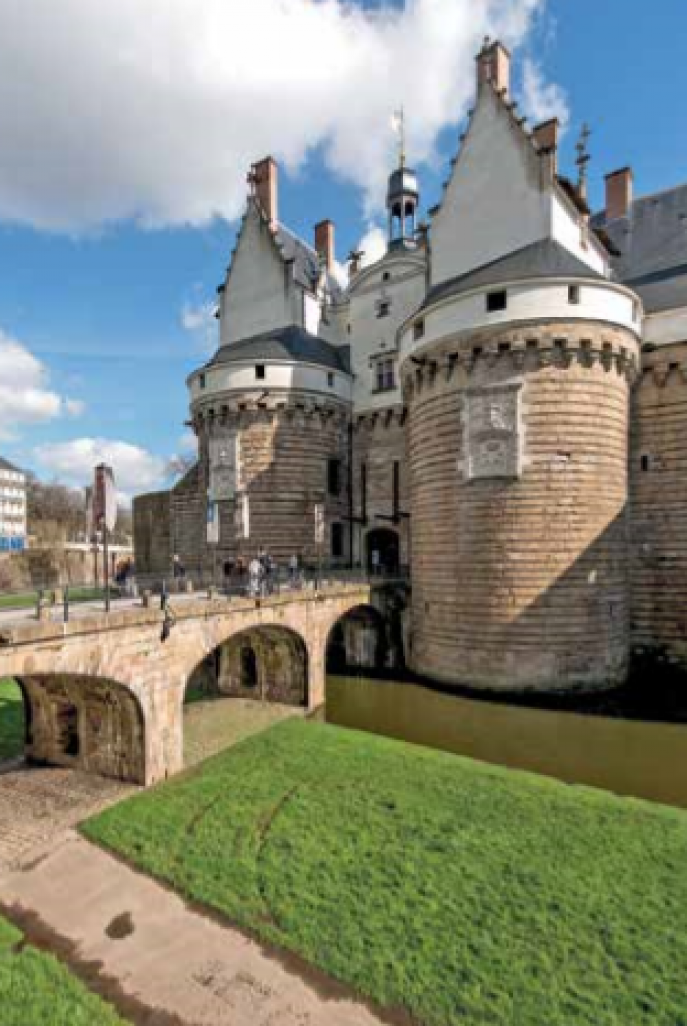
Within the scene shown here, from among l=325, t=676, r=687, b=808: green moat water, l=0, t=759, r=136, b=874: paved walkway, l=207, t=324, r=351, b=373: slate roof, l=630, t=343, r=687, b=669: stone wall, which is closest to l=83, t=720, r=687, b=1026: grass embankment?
l=0, t=759, r=136, b=874: paved walkway

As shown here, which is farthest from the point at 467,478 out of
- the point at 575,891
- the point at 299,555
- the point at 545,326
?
the point at 575,891

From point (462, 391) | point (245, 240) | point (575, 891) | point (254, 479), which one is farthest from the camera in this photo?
point (245, 240)

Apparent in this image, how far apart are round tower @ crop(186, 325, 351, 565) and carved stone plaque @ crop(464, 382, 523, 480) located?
28.0 feet

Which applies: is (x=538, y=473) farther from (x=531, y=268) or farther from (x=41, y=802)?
(x=41, y=802)

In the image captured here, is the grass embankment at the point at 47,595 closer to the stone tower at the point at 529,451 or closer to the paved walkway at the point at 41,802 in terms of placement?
the paved walkway at the point at 41,802

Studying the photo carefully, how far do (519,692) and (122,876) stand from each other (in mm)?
12604

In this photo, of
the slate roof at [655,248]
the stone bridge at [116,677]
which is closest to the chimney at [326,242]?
the slate roof at [655,248]

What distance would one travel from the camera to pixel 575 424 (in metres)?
17.1

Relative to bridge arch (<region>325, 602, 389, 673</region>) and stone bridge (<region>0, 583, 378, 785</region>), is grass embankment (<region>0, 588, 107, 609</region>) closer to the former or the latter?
stone bridge (<region>0, 583, 378, 785</region>)

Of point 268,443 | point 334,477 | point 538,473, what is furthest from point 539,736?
point 268,443

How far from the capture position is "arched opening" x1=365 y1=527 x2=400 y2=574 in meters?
26.6

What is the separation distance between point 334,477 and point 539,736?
52.2 ft

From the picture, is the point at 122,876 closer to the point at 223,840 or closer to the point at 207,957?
the point at 223,840

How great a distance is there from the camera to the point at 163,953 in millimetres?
6734
